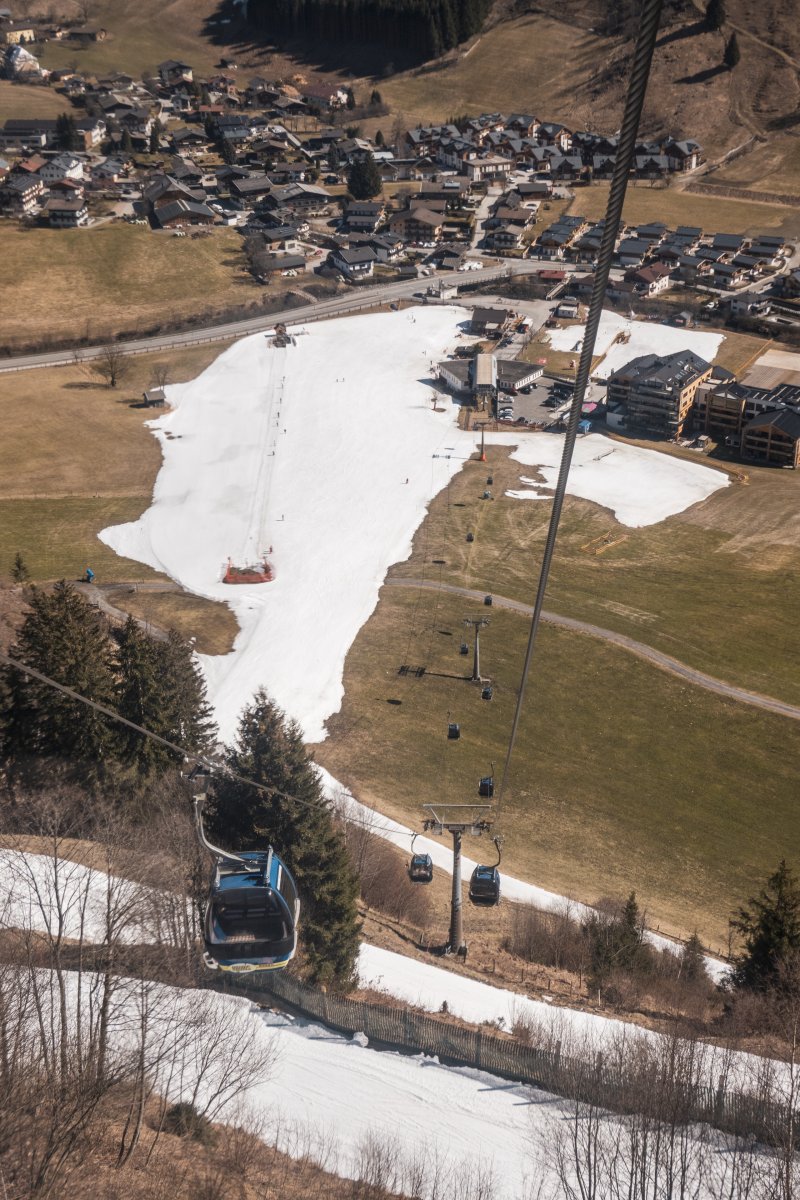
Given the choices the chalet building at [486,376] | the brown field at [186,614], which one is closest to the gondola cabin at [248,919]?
the brown field at [186,614]

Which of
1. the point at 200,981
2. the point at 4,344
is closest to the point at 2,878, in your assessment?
the point at 200,981

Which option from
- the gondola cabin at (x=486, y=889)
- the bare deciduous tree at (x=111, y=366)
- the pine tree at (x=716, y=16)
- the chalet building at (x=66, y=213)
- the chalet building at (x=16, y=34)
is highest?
the pine tree at (x=716, y=16)

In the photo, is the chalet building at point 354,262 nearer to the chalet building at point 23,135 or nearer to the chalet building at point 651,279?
the chalet building at point 651,279

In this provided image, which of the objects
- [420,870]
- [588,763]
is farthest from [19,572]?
[588,763]

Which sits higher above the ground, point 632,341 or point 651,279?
point 651,279

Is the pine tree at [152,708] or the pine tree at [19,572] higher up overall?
the pine tree at [152,708]

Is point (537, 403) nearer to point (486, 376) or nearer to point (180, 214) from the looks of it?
point (486, 376)

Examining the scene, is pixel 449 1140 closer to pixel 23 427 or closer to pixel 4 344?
pixel 23 427
